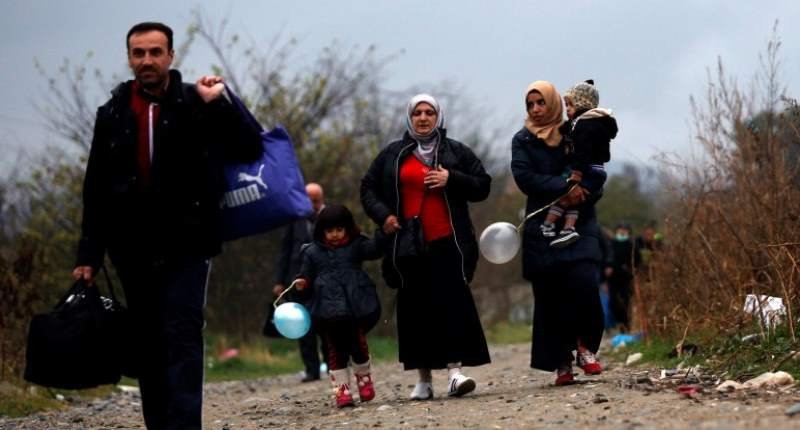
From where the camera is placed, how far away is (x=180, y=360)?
6.47 meters

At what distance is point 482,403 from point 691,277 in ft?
12.0

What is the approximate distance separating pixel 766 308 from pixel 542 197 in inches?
63.8

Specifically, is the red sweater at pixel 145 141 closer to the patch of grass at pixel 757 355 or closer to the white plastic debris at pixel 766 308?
the patch of grass at pixel 757 355

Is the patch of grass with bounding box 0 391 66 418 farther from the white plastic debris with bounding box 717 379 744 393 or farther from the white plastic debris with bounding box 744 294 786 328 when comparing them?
the white plastic debris with bounding box 717 379 744 393

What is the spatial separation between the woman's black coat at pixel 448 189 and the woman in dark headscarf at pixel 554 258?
0.30 meters

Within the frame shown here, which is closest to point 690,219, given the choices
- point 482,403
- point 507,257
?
point 507,257

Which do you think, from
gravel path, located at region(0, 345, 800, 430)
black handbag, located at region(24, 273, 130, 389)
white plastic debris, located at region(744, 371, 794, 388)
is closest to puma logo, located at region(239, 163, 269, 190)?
black handbag, located at region(24, 273, 130, 389)

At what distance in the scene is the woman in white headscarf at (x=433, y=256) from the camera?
9.20 metres

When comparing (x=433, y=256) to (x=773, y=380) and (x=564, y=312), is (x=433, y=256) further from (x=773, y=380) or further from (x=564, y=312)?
(x=773, y=380)

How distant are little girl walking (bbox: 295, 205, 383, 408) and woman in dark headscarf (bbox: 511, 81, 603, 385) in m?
1.02

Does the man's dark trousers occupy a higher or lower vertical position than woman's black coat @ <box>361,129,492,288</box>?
lower

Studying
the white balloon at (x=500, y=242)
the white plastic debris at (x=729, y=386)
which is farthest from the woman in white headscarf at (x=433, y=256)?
the white plastic debris at (x=729, y=386)

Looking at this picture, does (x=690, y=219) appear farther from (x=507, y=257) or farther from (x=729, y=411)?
(x=729, y=411)

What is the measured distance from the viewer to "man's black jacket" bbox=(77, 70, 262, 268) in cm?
648
